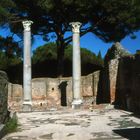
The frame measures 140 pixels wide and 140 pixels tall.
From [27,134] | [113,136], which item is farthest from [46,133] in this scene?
[113,136]

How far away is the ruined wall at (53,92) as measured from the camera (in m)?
27.2

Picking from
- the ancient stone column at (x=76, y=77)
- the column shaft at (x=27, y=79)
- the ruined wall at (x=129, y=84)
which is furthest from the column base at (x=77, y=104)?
the column shaft at (x=27, y=79)

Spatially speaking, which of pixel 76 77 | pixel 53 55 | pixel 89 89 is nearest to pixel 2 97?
pixel 76 77

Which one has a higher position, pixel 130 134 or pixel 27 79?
pixel 27 79

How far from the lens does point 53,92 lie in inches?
1097

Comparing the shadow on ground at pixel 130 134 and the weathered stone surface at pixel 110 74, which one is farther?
the weathered stone surface at pixel 110 74

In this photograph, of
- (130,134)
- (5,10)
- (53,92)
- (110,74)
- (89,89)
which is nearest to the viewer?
(130,134)

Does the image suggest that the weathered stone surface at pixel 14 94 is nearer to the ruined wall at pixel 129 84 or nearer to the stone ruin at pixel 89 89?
the stone ruin at pixel 89 89

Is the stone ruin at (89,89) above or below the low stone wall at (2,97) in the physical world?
above

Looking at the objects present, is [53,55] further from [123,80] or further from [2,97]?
[2,97]

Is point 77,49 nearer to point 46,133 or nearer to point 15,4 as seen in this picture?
point 15,4

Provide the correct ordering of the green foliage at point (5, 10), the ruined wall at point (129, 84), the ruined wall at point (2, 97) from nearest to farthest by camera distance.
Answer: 1. the ruined wall at point (2, 97)
2. the ruined wall at point (129, 84)
3. the green foliage at point (5, 10)

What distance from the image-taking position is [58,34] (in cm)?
2888

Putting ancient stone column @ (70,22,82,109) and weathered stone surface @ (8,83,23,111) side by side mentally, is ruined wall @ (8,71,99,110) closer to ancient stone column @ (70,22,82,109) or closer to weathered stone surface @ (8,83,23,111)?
weathered stone surface @ (8,83,23,111)
